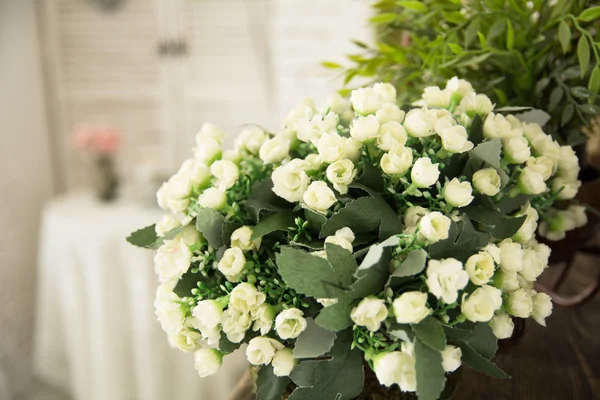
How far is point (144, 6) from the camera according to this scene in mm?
2631

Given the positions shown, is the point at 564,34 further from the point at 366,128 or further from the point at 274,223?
the point at 274,223

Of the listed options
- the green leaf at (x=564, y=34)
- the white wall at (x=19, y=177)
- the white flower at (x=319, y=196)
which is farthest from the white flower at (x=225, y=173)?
the white wall at (x=19, y=177)

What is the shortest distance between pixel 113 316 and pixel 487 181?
1.82 m

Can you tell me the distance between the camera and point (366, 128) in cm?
52

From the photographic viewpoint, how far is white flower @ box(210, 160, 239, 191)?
567 mm

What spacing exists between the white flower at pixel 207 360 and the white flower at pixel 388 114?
314 millimetres

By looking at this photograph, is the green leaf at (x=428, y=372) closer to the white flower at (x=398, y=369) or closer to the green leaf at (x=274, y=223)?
the white flower at (x=398, y=369)

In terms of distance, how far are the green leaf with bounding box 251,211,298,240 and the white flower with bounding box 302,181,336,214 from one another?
0.05 m

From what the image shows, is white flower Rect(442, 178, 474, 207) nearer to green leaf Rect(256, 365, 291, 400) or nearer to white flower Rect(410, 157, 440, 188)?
white flower Rect(410, 157, 440, 188)

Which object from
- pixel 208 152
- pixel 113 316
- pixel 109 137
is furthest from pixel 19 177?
pixel 208 152

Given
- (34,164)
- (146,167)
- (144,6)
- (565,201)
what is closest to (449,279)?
(565,201)

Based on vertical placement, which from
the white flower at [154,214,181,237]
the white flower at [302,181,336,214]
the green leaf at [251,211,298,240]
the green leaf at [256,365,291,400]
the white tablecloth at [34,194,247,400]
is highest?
the white flower at [302,181,336,214]

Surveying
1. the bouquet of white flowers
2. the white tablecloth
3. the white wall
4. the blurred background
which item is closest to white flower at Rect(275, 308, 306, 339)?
the bouquet of white flowers

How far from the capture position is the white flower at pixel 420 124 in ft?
1.72
